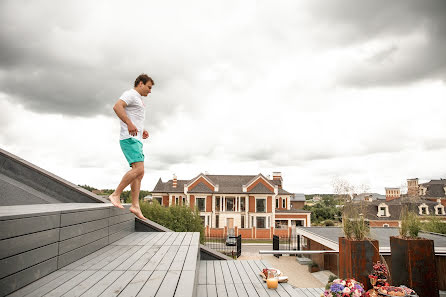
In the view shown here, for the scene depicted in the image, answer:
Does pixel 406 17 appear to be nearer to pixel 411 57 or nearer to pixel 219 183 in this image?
pixel 411 57

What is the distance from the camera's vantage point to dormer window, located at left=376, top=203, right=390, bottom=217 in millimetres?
30323

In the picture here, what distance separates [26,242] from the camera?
1.74 metres

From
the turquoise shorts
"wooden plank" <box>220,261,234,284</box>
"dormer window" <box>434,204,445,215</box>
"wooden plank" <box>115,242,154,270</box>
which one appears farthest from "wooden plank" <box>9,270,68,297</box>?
"dormer window" <box>434,204,445,215</box>

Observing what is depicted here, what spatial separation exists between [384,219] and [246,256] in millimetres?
21540

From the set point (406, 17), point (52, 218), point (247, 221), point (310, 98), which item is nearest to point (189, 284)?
point (52, 218)

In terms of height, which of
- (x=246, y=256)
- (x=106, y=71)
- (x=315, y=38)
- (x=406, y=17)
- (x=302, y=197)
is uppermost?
(x=315, y=38)

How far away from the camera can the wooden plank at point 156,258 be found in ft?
7.66

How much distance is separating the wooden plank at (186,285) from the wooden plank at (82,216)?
4.18 ft

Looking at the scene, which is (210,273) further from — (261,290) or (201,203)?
(201,203)

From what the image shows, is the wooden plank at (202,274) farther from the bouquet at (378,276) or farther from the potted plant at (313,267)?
the potted plant at (313,267)

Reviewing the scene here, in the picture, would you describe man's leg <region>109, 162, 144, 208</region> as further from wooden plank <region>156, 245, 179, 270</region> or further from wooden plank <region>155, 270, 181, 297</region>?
wooden plank <region>155, 270, 181, 297</region>

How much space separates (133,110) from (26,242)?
7.23ft

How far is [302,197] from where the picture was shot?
42031 mm

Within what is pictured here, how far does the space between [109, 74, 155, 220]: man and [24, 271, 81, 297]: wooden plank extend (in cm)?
146
